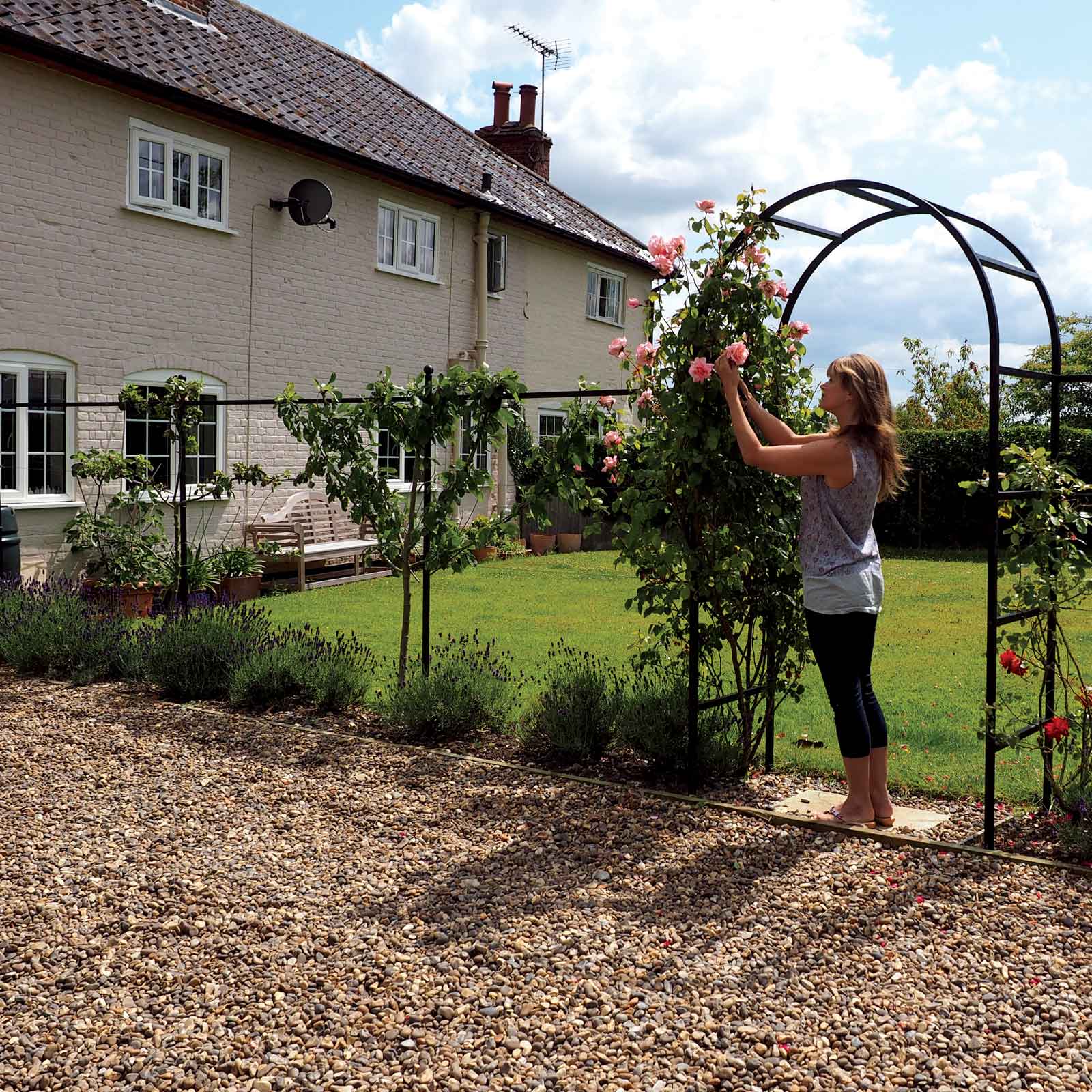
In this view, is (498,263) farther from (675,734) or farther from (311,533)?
(675,734)

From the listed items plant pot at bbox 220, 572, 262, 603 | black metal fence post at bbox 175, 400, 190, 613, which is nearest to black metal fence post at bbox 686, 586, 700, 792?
black metal fence post at bbox 175, 400, 190, 613

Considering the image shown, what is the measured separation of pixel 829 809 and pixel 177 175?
37.5 feet

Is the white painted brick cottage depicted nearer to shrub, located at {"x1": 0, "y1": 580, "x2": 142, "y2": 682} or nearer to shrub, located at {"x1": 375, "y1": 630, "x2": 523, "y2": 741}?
shrub, located at {"x1": 0, "y1": 580, "x2": 142, "y2": 682}

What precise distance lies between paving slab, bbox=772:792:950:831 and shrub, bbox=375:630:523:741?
1904 mm

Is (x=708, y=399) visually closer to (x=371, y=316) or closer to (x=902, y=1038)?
(x=902, y=1038)

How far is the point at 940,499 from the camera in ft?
69.7

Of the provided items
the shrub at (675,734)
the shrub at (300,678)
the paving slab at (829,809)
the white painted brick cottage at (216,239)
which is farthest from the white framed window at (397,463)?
the paving slab at (829,809)

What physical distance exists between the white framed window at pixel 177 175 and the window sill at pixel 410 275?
302 cm

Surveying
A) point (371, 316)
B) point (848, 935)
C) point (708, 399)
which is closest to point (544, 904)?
point (848, 935)

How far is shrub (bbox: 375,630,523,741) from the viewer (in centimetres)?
651

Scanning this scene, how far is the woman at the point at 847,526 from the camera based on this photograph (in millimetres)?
4656

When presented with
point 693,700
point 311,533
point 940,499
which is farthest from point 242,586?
point 940,499

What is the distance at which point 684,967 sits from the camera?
3.65 m

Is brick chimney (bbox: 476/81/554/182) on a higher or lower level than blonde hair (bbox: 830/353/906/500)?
higher
